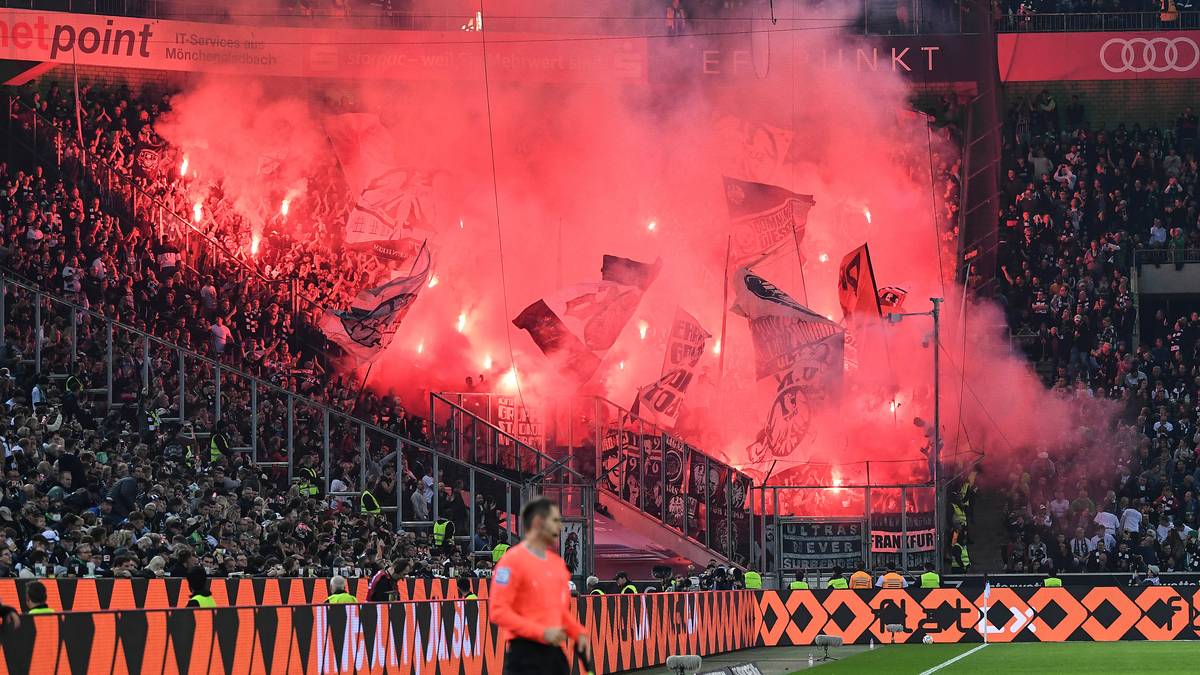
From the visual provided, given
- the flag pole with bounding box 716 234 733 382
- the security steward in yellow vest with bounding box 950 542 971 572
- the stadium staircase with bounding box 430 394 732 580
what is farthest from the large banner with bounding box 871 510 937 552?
the flag pole with bounding box 716 234 733 382

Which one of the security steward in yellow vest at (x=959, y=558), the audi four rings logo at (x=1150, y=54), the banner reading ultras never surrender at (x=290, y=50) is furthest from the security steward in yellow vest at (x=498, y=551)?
the audi four rings logo at (x=1150, y=54)

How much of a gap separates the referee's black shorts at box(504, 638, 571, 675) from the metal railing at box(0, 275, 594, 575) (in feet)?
59.3

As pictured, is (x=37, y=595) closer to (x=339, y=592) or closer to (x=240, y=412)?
(x=339, y=592)

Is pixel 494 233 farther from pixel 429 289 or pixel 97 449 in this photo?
pixel 97 449

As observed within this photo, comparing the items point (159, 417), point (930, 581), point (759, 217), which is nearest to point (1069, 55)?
point (759, 217)

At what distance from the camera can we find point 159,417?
29.4m

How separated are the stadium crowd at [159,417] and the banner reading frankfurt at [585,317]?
6.50m

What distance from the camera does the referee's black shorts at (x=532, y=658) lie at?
11195 millimetres

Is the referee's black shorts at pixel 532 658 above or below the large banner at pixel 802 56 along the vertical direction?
below

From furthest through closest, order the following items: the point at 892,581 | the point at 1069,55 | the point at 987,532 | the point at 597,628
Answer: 1. the point at 1069,55
2. the point at 987,532
3. the point at 892,581
4. the point at 597,628

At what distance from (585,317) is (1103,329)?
43.3ft

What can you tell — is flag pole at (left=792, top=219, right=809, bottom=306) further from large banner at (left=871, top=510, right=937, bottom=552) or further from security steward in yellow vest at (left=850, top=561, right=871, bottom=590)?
security steward in yellow vest at (left=850, top=561, right=871, bottom=590)

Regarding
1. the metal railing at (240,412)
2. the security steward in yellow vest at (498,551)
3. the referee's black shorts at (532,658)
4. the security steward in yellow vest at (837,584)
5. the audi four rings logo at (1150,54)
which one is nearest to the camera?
the referee's black shorts at (532,658)

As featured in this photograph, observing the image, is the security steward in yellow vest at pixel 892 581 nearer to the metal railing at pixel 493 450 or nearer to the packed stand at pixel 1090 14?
the metal railing at pixel 493 450
